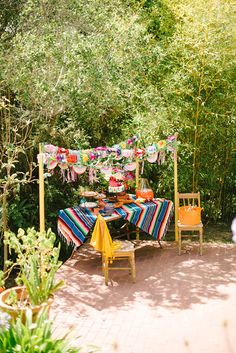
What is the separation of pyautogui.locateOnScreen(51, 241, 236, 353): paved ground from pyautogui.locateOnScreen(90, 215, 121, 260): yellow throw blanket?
420mm

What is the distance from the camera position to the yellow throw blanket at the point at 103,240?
18.8ft

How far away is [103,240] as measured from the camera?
5867 millimetres

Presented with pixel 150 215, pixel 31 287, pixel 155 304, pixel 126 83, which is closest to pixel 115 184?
pixel 150 215

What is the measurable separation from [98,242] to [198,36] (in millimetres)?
3175

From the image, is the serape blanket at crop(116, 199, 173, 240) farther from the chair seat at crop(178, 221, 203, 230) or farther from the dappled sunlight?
the dappled sunlight

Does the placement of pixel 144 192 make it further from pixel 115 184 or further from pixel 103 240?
pixel 103 240

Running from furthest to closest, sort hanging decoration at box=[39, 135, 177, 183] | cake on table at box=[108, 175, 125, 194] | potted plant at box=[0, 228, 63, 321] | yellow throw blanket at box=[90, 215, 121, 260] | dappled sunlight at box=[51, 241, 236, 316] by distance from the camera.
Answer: cake on table at box=[108, 175, 125, 194]
hanging decoration at box=[39, 135, 177, 183]
yellow throw blanket at box=[90, 215, 121, 260]
dappled sunlight at box=[51, 241, 236, 316]
potted plant at box=[0, 228, 63, 321]

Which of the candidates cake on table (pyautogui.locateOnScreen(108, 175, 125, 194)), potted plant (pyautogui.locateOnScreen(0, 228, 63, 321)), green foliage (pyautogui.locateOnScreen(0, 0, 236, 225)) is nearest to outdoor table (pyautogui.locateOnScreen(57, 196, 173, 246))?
cake on table (pyautogui.locateOnScreen(108, 175, 125, 194))

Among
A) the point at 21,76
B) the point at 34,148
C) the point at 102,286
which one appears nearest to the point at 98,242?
the point at 102,286

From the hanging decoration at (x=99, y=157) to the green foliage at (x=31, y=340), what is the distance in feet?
8.53

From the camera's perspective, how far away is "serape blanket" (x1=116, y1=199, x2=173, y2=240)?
21.7ft

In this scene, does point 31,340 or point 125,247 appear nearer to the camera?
point 31,340

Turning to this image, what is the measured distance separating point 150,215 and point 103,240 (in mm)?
1127

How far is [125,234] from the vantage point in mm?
7199
